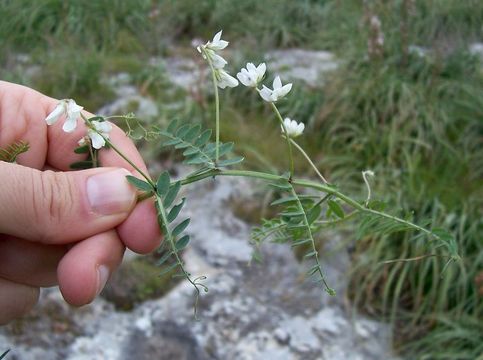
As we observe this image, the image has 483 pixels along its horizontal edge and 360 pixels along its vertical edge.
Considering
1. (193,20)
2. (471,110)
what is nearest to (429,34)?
(471,110)

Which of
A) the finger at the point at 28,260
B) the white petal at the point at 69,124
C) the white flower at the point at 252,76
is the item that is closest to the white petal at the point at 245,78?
the white flower at the point at 252,76

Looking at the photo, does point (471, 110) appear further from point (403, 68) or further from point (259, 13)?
point (259, 13)

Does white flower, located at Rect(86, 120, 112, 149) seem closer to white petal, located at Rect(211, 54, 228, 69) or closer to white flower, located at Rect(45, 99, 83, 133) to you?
white flower, located at Rect(45, 99, 83, 133)

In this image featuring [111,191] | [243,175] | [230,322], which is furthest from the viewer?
[230,322]

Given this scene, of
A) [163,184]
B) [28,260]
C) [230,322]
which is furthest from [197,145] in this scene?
[230,322]

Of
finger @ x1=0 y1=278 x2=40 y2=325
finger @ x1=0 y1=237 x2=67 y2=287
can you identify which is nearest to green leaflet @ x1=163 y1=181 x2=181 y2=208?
finger @ x1=0 y1=237 x2=67 y2=287

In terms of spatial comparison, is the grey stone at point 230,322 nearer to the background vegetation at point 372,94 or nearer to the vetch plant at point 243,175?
the background vegetation at point 372,94

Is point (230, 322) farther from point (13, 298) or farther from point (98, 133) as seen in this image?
point (98, 133)
